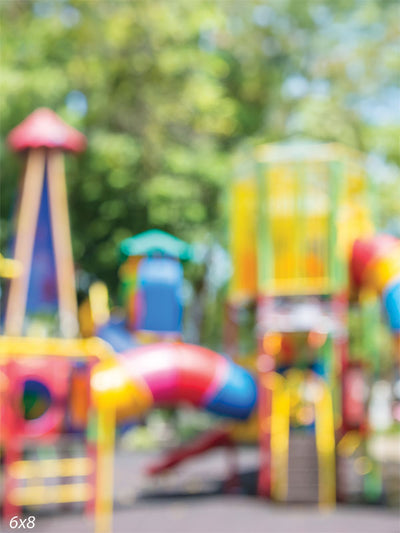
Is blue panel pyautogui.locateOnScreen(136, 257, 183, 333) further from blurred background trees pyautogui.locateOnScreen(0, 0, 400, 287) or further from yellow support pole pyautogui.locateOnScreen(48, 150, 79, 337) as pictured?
blurred background trees pyautogui.locateOnScreen(0, 0, 400, 287)

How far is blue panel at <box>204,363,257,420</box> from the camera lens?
466 inches

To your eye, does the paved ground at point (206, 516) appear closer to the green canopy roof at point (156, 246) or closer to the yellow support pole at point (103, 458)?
the yellow support pole at point (103, 458)

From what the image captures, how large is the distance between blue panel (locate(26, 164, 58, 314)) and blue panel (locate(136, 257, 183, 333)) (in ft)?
5.60

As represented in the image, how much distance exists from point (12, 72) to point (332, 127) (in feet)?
23.9

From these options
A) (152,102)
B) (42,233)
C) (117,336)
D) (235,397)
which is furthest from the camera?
(152,102)

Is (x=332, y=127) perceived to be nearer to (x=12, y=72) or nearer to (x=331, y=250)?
(x=12, y=72)

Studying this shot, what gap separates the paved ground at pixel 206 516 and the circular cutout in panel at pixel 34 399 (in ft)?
4.14

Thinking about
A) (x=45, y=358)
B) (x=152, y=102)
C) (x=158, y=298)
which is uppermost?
(x=152, y=102)

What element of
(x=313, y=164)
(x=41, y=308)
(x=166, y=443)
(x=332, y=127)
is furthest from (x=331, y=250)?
(x=166, y=443)

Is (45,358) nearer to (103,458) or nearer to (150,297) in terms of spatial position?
(103,458)

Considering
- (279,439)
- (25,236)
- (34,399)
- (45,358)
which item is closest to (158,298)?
(25,236)

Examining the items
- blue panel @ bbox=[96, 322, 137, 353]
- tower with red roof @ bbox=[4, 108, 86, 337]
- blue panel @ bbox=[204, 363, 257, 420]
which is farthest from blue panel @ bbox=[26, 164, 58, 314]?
blue panel @ bbox=[204, 363, 257, 420]

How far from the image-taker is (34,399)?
1093 centimetres

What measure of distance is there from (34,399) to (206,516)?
2552 mm
